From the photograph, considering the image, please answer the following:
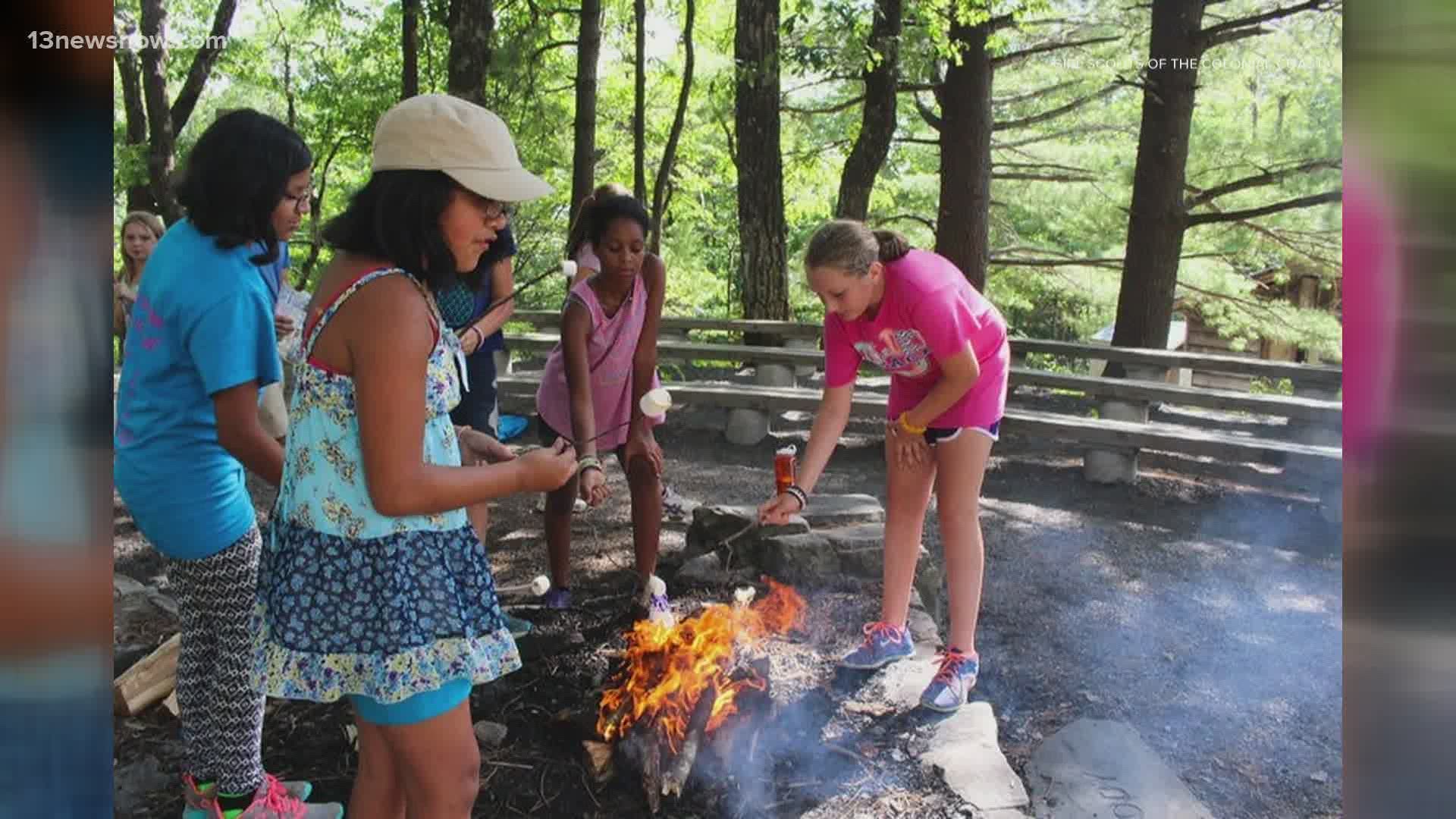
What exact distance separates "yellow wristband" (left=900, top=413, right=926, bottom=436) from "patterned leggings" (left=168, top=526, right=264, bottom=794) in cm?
198

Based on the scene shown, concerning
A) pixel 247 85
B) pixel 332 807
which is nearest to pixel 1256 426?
pixel 332 807

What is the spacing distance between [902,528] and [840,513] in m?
1.38

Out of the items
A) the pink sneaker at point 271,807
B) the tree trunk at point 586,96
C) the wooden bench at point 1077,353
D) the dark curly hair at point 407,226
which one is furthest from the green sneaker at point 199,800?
the tree trunk at point 586,96

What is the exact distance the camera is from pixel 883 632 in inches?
154

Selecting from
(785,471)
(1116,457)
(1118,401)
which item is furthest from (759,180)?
(785,471)

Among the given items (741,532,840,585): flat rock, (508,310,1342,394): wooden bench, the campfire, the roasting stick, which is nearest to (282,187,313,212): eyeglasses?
the roasting stick

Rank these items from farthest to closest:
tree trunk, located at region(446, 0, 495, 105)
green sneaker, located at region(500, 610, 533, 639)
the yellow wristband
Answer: tree trunk, located at region(446, 0, 495, 105) < green sneaker, located at region(500, 610, 533, 639) < the yellow wristband

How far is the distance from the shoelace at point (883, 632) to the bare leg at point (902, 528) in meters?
0.02

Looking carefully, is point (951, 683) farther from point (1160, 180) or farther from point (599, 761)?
point (1160, 180)

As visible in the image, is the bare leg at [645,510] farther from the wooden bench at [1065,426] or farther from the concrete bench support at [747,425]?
the concrete bench support at [747,425]

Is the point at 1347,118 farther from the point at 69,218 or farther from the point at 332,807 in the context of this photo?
the point at 332,807

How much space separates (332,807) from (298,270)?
15865mm

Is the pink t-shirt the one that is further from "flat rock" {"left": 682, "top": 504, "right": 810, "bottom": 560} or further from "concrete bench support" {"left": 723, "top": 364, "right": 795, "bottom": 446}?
"concrete bench support" {"left": 723, "top": 364, "right": 795, "bottom": 446}

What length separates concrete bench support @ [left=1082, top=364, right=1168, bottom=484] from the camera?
774 centimetres
